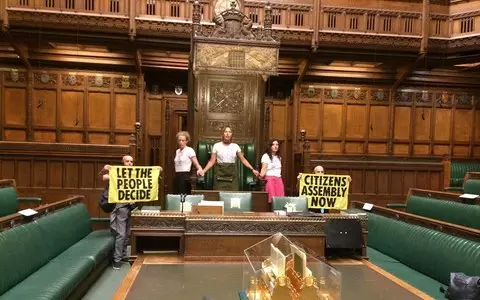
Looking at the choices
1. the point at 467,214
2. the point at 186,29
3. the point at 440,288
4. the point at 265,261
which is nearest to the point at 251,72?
the point at 186,29

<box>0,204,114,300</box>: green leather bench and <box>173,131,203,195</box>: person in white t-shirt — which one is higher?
<box>173,131,203,195</box>: person in white t-shirt

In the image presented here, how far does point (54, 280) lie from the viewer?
3.12 m

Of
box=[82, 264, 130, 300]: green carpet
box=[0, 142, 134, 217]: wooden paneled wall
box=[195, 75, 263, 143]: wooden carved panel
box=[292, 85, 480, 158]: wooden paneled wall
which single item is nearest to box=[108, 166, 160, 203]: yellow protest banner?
box=[82, 264, 130, 300]: green carpet

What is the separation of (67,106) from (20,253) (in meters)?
7.21

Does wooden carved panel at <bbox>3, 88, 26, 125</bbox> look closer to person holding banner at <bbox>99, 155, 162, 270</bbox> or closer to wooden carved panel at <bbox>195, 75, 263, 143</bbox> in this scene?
wooden carved panel at <bbox>195, 75, 263, 143</bbox>

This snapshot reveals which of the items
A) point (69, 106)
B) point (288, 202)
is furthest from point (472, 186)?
point (69, 106)

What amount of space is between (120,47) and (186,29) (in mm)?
1658

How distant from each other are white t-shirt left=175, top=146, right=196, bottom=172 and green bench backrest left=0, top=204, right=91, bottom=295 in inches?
64.2

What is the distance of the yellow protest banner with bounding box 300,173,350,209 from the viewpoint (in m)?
3.74

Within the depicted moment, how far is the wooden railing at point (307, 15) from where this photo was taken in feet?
27.2

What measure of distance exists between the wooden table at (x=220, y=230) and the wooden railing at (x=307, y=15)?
6.52m

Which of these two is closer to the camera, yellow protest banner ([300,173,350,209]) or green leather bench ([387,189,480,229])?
yellow protest banner ([300,173,350,209])

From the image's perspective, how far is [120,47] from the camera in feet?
29.1

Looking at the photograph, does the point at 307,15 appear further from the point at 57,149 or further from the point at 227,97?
the point at 57,149
